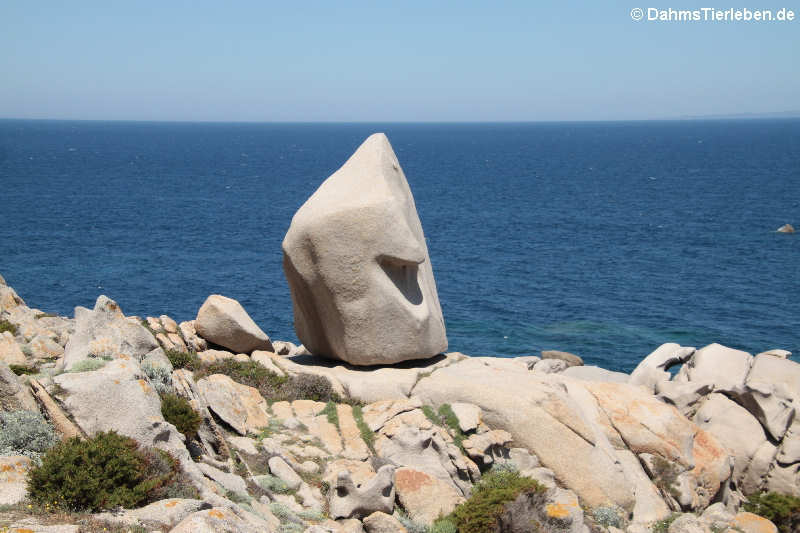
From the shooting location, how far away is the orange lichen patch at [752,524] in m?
20.0

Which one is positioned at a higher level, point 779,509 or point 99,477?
point 99,477

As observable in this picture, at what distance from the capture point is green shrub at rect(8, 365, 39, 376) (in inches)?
662

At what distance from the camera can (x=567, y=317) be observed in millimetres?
51375

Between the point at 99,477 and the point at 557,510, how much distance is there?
9.91 meters

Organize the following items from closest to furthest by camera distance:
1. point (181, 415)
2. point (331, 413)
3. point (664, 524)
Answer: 1. point (181, 415)
2. point (664, 524)
3. point (331, 413)

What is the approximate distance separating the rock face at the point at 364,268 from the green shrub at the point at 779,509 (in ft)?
34.6

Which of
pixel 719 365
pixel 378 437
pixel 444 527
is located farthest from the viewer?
pixel 719 365

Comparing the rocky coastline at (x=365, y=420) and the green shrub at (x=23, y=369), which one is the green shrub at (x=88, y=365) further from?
the green shrub at (x=23, y=369)

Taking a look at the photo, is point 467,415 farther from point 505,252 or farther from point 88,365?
point 505,252

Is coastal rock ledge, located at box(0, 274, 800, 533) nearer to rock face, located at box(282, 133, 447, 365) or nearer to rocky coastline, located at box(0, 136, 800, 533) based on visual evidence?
rocky coastline, located at box(0, 136, 800, 533)

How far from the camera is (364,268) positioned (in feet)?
73.9

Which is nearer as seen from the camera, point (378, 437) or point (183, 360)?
point (378, 437)

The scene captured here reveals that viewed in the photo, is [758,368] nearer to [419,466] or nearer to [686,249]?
[419,466]

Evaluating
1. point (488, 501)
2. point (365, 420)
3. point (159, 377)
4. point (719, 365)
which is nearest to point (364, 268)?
point (365, 420)
